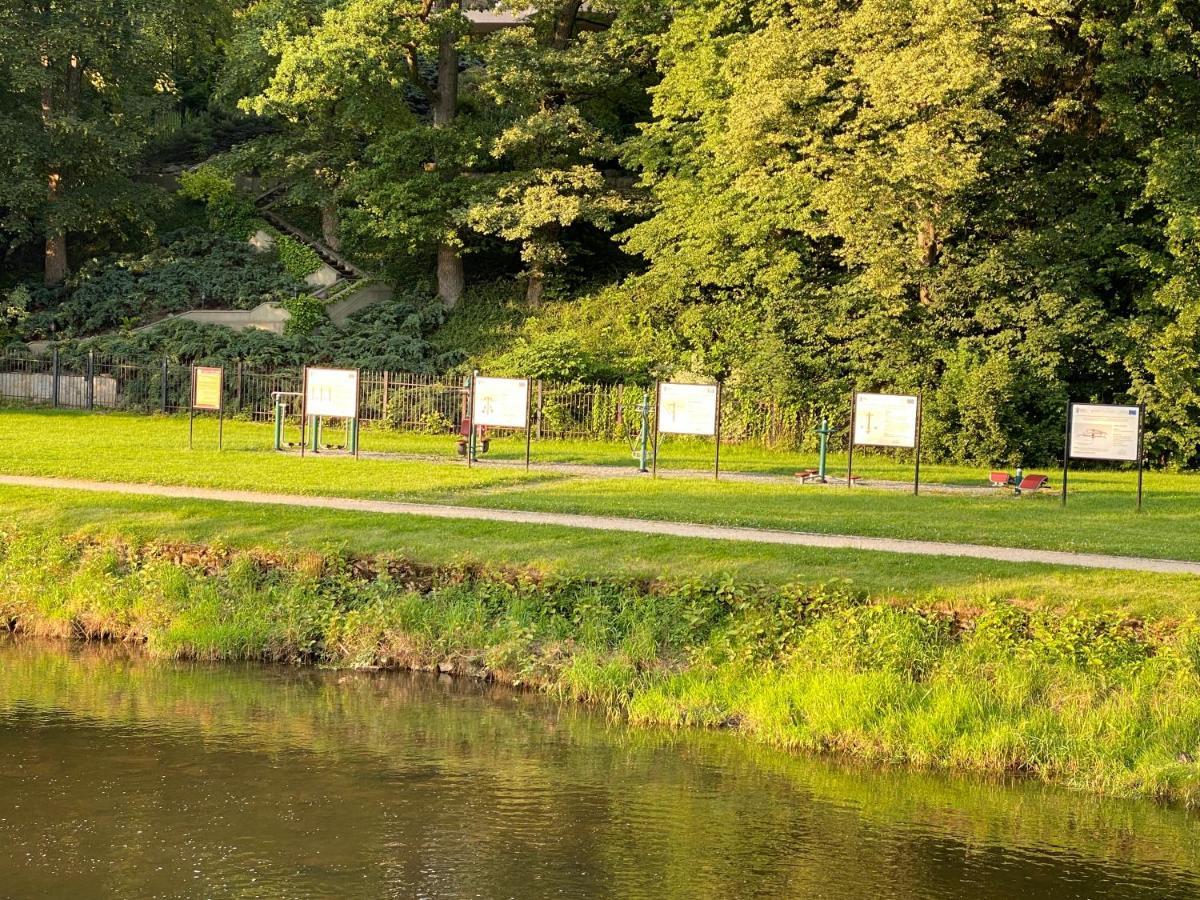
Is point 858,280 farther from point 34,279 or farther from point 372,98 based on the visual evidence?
point 34,279

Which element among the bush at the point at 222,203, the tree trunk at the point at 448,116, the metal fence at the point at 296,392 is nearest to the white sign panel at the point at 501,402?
the metal fence at the point at 296,392

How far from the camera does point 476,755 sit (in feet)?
45.3

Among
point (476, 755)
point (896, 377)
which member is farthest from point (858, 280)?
point (476, 755)

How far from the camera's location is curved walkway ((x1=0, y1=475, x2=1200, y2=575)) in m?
18.3

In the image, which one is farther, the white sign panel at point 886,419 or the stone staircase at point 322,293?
the stone staircase at point 322,293

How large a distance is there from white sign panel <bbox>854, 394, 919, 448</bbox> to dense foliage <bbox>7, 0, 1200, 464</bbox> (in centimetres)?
736

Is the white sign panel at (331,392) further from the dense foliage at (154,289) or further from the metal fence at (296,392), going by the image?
the dense foliage at (154,289)

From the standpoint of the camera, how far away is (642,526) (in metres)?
20.5

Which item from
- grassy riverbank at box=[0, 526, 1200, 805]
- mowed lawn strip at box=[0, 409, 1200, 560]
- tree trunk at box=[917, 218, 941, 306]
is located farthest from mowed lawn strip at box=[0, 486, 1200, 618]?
tree trunk at box=[917, 218, 941, 306]

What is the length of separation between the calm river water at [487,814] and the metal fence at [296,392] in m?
19.1

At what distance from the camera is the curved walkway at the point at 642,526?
60.0 ft

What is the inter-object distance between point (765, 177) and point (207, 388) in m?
14.5

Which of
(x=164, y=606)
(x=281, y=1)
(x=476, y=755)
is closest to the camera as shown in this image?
(x=476, y=755)

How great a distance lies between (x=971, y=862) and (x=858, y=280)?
85.5 feet
